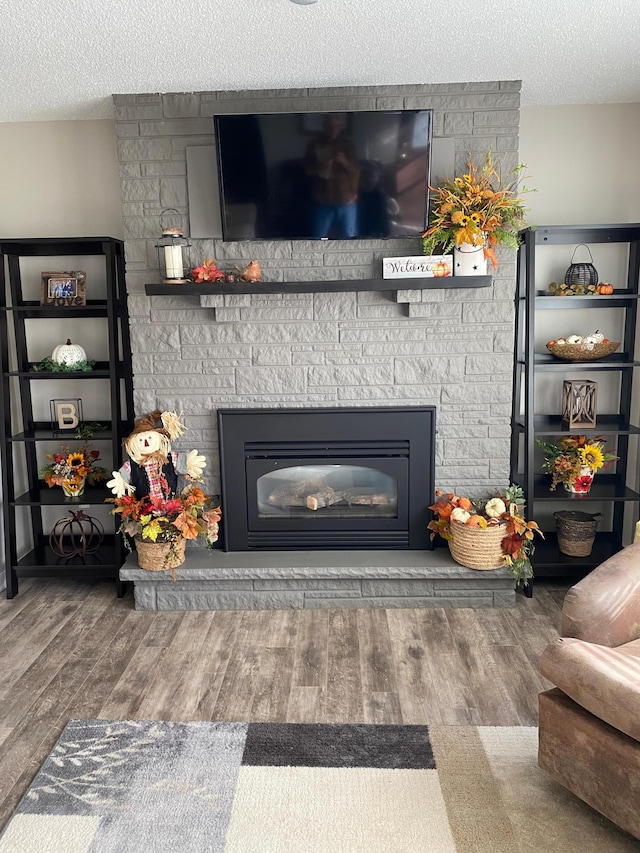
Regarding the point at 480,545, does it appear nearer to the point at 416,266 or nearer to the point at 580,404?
the point at 580,404

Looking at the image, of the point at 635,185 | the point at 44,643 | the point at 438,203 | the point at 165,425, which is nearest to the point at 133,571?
the point at 44,643

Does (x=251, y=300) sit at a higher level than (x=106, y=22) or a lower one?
lower

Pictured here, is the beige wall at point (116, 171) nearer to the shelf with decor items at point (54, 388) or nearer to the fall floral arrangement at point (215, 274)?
the shelf with decor items at point (54, 388)

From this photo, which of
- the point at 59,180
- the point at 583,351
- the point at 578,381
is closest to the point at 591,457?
the point at 578,381

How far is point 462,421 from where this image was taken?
11.2ft

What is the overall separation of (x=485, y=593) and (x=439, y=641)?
0.45 m

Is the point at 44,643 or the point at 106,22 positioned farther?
the point at 44,643

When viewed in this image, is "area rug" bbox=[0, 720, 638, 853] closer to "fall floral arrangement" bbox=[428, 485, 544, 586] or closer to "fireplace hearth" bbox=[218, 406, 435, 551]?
"fall floral arrangement" bbox=[428, 485, 544, 586]

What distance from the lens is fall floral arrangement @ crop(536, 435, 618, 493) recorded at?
11.3 feet

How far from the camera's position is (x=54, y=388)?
3.79m

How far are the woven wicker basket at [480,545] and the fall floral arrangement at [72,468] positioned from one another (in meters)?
1.93

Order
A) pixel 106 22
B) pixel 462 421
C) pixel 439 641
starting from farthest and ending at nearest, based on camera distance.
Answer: pixel 462 421 → pixel 439 641 → pixel 106 22

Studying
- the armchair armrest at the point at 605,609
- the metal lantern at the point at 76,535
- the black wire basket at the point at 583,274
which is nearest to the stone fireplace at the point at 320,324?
the black wire basket at the point at 583,274

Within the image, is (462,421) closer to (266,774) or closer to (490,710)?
(490,710)
